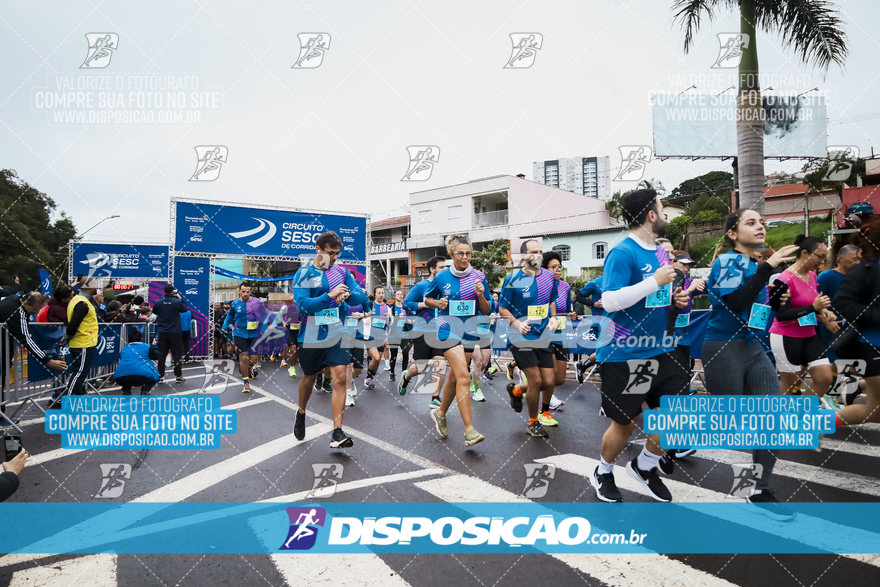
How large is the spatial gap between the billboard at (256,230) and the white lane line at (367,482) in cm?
1321

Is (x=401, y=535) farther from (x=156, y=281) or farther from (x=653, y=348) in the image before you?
(x=156, y=281)

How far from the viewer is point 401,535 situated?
10.2 feet

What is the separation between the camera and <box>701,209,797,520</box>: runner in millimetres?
3387

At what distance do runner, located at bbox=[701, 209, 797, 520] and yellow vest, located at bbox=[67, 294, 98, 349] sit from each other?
301 inches

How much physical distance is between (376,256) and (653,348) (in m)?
45.3

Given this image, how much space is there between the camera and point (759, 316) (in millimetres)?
3639

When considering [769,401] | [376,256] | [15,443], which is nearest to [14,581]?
[15,443]

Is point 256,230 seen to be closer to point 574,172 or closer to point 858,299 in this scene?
point 858,299

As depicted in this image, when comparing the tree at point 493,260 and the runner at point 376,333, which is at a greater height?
the tree at point 493,260

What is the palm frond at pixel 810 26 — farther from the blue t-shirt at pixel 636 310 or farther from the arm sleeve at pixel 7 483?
the arm sleeve at pixel 7 483

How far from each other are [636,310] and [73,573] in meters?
3.62

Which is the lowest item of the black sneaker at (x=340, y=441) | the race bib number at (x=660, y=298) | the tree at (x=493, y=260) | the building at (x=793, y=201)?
the black sneaker at (x=340, y=441)

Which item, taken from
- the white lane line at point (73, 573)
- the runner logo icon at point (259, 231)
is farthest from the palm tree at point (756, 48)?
the runner logo icon at point (259, 231)

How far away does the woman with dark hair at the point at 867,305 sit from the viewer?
420cm
